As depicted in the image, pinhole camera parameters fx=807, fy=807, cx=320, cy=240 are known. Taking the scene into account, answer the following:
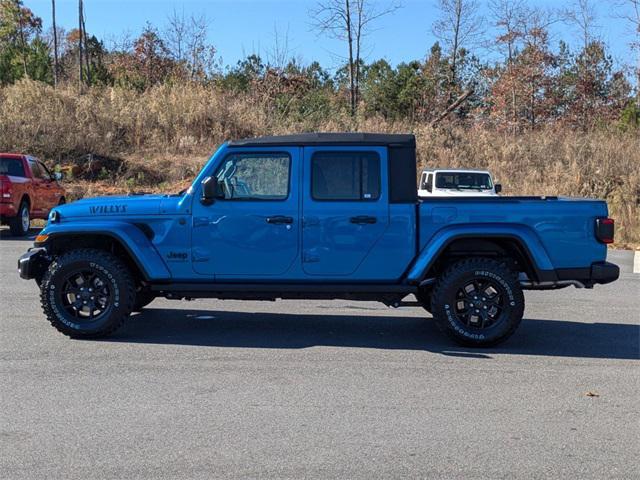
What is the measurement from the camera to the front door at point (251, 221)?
7.46m

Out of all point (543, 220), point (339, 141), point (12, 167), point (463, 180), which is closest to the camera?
point (543, 220)

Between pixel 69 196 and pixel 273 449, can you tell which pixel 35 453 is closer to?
pixel 273 449

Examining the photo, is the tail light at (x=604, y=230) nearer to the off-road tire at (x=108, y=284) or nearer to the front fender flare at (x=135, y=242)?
the front fender flare at (x=135, y=242)

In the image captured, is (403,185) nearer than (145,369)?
No

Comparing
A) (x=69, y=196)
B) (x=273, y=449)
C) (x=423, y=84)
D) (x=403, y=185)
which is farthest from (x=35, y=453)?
(x=423, y=84)

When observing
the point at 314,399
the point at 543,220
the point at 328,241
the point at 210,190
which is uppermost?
the point at 210,190

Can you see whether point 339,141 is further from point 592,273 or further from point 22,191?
point 22,191

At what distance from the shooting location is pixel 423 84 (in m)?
36.2

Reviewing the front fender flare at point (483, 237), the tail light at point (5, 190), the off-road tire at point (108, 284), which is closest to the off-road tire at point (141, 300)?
the off-road tire at point (108, 284)

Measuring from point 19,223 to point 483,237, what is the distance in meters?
13.0

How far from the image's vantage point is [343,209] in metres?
7.44

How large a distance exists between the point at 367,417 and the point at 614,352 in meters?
3.18

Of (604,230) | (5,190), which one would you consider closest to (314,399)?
(604,230)

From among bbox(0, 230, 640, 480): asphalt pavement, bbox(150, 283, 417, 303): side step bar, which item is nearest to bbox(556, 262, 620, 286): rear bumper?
bbox(0, 230, 640, 480): asphalt pavement
